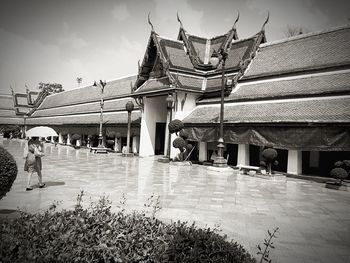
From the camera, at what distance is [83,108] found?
4141 cm

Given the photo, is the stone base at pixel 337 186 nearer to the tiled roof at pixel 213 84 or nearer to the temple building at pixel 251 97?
the temple building at pixel 251 97

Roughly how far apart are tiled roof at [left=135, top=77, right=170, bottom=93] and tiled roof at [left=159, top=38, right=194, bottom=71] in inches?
61.9

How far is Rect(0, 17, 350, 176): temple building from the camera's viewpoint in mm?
15133

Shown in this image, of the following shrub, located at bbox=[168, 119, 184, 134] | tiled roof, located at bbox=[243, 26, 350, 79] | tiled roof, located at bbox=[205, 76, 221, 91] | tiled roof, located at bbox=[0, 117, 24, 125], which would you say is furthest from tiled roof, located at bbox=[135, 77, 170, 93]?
tiled roof, located at bbox=[0, 117, 24, 125]

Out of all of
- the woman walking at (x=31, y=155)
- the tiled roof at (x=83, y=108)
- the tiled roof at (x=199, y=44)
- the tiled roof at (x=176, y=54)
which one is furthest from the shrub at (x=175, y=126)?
the tiled roof at (x=83, y=108)

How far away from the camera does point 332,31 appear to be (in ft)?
62.0

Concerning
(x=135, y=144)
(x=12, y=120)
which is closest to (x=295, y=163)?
(x=135, y=144)

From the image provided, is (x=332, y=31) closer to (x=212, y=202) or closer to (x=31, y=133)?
(x=212, y=202)

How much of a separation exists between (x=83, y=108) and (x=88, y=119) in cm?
534

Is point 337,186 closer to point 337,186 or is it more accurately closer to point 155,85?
point 337,186

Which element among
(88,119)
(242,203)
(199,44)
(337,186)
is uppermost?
(199,44)

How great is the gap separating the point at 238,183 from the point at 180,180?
2.61 metres

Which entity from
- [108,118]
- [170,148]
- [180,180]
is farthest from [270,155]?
[108,118]

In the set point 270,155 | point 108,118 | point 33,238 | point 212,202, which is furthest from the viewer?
point 108,118
